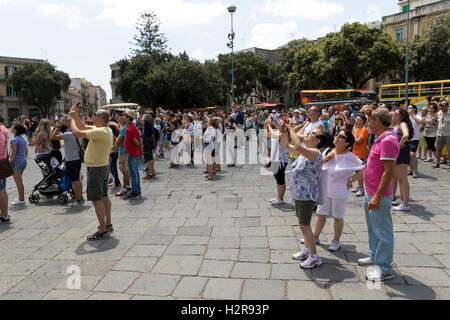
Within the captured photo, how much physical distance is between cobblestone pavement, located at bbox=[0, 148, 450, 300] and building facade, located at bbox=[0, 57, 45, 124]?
212 feet

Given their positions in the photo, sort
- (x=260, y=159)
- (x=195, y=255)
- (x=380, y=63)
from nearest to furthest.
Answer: (x=195, y=255) < (x=260, y=159) < (x=380, y=63)

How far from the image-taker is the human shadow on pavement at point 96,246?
4211 mm

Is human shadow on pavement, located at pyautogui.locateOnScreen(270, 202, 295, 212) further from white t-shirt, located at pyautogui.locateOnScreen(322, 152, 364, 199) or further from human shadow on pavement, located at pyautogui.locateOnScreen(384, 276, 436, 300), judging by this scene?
human shadow on pavement, located at pyautogui.locateOnScreen(384, 276, 436, 300)

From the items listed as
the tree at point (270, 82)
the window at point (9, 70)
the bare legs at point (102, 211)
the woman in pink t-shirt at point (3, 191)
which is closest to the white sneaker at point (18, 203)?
the woman in pink t-shirt at point (3, 191)

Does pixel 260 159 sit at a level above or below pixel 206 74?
below

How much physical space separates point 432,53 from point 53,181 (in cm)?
3873

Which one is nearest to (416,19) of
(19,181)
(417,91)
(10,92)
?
(417,91)

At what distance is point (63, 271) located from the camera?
364 centimetres

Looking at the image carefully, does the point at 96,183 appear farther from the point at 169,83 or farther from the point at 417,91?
the point at 169,83

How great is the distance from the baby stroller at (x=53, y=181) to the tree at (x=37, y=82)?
171ft
